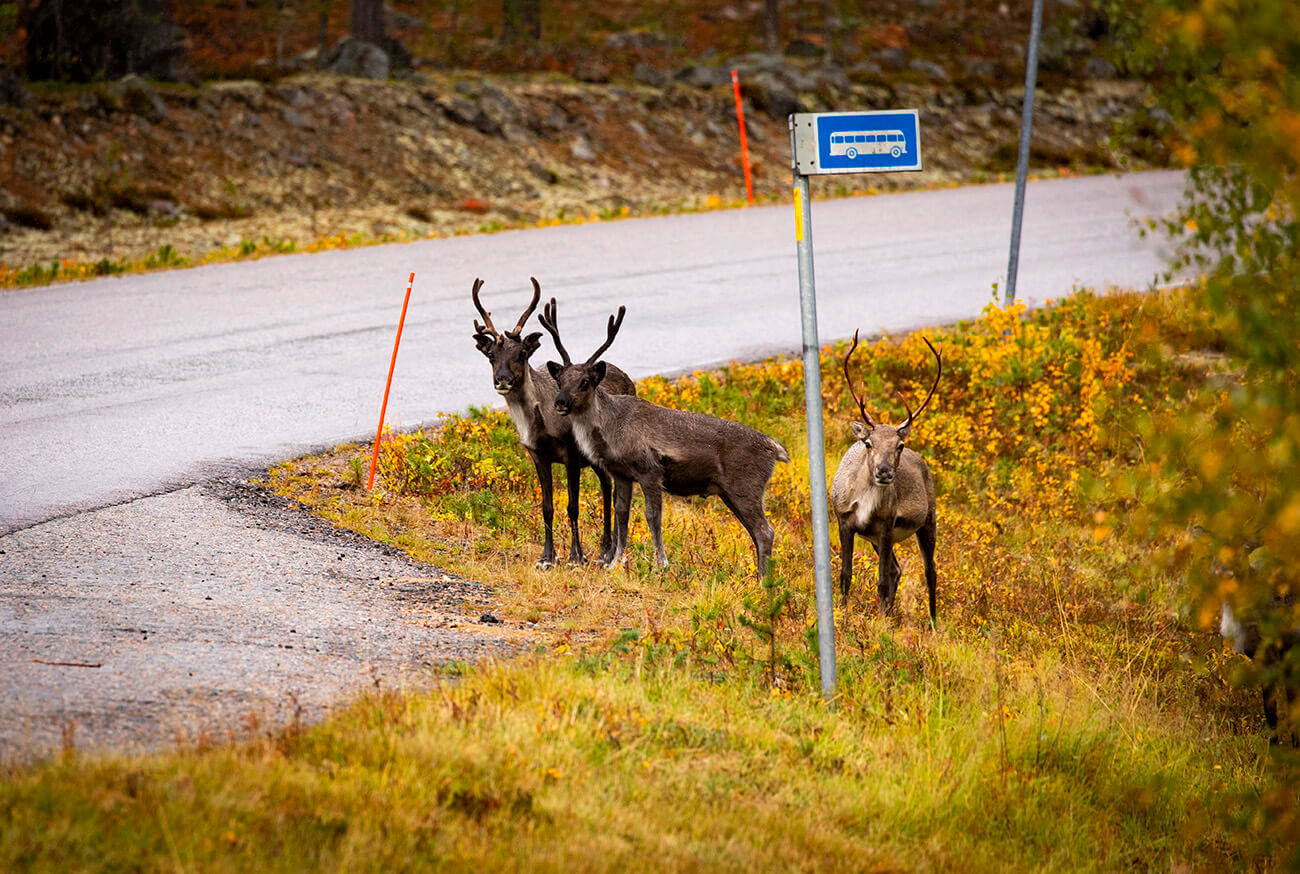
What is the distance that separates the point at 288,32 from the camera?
42.0 metres

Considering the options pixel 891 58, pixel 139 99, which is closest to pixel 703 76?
pixel 891 58

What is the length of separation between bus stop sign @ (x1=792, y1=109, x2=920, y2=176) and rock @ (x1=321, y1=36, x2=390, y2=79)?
24.5m

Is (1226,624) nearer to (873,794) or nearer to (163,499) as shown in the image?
(873,794)

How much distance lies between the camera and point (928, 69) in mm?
42469

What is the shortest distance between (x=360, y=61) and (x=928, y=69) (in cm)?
2009

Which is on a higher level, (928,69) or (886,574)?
(928,69)

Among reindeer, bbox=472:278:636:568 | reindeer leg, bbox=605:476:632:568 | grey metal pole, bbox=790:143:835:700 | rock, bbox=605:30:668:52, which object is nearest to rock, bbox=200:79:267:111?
rock, bbox=605:30:668:52

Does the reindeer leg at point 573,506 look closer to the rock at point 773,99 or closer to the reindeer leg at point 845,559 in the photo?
the reindeer leg at point 845,559

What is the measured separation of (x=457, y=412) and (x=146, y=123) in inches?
598

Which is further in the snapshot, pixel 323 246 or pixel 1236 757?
pixel 323 246

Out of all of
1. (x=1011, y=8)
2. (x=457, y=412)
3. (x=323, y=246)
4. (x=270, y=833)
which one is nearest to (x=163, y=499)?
(x=457, y=412)

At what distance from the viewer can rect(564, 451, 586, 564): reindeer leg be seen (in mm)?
8875

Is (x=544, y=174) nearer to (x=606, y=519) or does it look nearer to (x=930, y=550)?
(x=606, y=519)

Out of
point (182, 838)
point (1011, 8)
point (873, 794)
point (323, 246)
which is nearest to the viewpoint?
point (182, 838)
